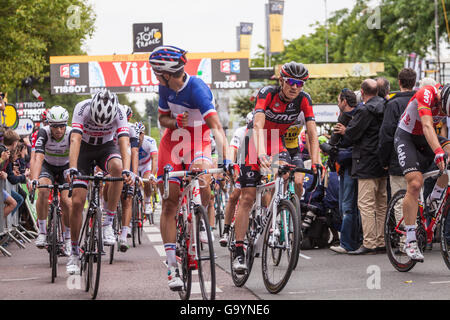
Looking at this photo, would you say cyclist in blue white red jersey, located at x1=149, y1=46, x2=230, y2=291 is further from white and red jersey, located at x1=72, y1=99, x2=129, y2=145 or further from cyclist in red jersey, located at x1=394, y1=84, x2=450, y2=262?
cyclist in red jersey, located at x1=394, y1=84, x2=450, y2=262

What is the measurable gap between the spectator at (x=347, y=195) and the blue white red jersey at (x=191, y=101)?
4165 mm

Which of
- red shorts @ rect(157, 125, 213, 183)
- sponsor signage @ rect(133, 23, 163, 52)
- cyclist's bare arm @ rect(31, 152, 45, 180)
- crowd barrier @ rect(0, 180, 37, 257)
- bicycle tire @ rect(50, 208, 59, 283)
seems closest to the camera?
red shorts @ rect(157, 125, 213, 183)

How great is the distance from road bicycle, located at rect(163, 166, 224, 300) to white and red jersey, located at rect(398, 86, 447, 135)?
2.57 meters

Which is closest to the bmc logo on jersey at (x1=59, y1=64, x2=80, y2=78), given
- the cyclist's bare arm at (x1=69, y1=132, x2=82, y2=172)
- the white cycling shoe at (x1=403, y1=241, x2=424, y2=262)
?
the cyclist's bare arm at (x1=69, y1=132, x2=82, y2=172)

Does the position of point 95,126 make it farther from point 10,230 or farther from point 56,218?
point 10,230

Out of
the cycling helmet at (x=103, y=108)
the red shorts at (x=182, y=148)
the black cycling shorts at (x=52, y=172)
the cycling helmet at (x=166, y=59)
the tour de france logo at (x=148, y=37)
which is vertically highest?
the tour de france logo at (x=148, y=37)

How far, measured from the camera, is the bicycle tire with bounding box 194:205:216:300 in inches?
241

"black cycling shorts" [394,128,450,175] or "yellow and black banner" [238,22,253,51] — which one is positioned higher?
"yellow and black banner" [238,22,253,51]

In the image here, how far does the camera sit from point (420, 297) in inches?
260

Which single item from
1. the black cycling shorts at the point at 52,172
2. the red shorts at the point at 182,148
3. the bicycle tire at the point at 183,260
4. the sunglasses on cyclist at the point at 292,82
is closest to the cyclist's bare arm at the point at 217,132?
the red shorts at the point at 182,148

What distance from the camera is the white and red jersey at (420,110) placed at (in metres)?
7.92

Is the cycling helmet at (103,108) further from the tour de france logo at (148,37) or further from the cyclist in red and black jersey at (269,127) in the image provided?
the tour de france logo at (148,37)
